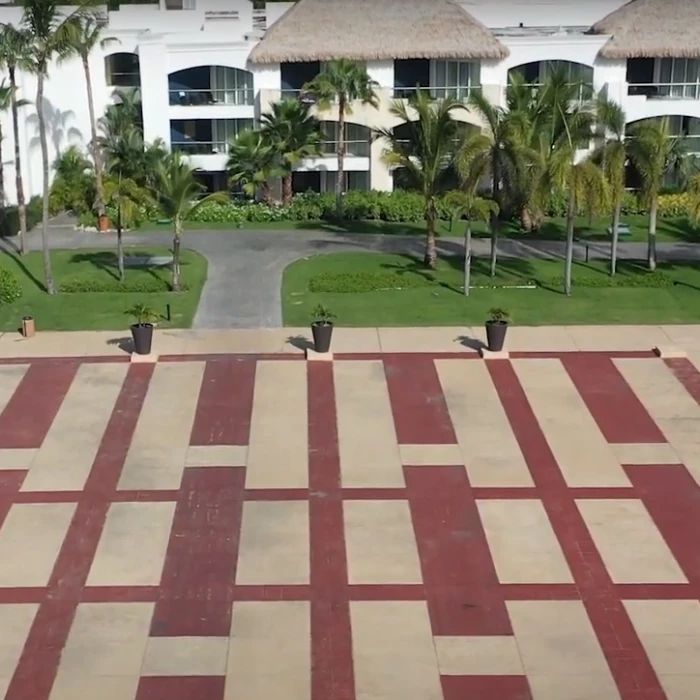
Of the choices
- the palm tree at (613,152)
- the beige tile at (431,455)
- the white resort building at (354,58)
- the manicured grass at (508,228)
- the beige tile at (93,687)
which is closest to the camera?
the beige tile at (93,687)

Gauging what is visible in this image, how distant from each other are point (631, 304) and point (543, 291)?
268 centimetres

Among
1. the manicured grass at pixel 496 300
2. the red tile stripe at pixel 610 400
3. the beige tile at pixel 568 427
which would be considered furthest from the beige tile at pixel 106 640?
the manicured grass at pixel 496 300

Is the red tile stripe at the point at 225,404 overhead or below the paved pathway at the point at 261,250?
below

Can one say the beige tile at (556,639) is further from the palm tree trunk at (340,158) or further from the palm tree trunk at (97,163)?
the palm tree trunk at (340,158)

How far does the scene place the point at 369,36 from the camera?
153 feet

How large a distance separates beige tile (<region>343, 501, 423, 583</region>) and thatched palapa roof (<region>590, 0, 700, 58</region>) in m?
33.0

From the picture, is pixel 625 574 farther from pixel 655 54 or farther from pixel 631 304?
pixel 655 54

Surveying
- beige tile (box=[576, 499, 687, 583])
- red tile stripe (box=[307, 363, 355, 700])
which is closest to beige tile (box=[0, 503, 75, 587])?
red tile stripe (box=[307, 363, 355, 700])

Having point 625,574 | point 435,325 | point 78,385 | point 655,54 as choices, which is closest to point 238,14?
point 655,54

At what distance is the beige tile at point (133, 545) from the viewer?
666 inches

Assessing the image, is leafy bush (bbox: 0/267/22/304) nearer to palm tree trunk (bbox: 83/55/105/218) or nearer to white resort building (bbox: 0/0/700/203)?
palm tree trunk (bbox: 83/55/105/218)

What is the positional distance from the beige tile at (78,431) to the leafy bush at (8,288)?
659cm

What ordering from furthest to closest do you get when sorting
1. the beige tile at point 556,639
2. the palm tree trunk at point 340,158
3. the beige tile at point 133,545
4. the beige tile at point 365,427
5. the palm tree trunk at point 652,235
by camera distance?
the palm tree trunk at point 340,158 < the palm tree trunk at point 652,235 < the beige tile at point 365,427 < the beige tile at point 133,545 < the beige tile at point 556,639

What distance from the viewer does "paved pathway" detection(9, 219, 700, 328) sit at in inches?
1247
